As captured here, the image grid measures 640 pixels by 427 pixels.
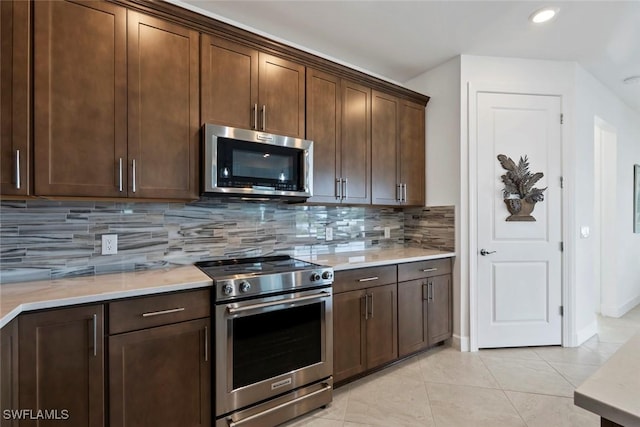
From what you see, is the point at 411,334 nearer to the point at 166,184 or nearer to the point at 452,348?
the point at 452,348

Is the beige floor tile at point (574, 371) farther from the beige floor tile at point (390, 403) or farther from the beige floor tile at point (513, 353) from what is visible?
the beige floor tile at point (390, 403)

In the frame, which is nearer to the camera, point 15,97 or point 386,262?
point 15,97

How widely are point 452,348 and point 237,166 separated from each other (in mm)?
2590

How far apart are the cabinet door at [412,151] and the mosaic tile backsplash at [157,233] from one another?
0.30 metres

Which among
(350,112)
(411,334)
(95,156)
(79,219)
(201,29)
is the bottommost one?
(411,334)

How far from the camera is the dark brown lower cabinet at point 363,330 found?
2211 millimetres

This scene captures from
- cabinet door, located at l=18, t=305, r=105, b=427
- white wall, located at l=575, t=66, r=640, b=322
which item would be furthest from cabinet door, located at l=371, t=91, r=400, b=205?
cabinet door, located at l=18, t=305, r=105, b=427

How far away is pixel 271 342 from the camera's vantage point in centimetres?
188

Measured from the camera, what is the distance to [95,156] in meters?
1.67

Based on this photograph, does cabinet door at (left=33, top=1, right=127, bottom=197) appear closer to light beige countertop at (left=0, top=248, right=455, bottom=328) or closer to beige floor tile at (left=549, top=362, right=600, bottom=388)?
light beige countertop at (left=0, top=248, right=455, bottom=328)

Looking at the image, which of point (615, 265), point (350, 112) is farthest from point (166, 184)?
point (615, 265)

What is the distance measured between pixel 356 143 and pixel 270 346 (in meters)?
1.81

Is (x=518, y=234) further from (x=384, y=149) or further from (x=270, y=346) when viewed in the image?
(x=270, y=346)

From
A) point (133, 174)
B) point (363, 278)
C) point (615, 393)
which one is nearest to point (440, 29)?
point (363, 278)
